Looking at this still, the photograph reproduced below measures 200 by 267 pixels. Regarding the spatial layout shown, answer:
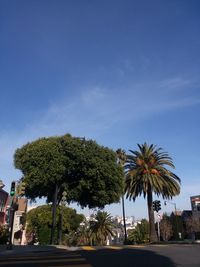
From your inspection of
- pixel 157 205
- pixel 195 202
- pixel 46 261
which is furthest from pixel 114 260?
pixel 195 202

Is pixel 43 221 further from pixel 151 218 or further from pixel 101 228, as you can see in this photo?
pixel 151 218

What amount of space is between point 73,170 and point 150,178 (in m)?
9.92

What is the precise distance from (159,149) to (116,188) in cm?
918

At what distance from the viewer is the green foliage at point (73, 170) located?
4300 centimetres

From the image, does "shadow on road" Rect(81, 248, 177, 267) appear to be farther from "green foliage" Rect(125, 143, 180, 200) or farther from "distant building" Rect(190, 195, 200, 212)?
"distant building" Rect(190, 195, 200, 212)

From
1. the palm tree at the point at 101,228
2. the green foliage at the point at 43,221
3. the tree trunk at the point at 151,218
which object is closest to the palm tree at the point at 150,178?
the tree trunk at the point at 151,218

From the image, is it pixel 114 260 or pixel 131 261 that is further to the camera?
pixel 114 260

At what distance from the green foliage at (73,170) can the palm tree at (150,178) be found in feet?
9.99

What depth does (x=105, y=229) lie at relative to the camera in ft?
242

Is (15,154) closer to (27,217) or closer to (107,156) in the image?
(107,156)

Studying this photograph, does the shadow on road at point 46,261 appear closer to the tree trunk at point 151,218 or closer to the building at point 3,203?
the tree trunk at point 151,218

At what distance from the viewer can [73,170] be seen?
44.1 meters

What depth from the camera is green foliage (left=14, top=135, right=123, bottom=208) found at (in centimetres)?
Result: 4300

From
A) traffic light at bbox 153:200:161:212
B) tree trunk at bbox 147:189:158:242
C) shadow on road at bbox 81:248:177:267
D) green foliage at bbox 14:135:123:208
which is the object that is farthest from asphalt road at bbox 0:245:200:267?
tree trunk at bbox 147:189:158:242
